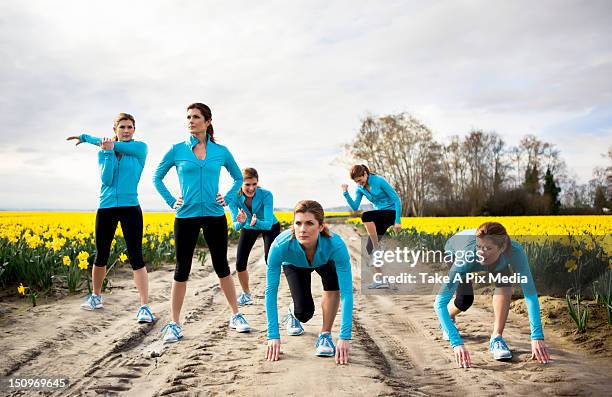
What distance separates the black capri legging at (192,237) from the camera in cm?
428

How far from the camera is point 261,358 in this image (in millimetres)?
3717

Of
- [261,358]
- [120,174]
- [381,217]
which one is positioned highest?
[120,174]

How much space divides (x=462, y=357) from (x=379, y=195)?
362cm

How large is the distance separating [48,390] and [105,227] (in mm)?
2083

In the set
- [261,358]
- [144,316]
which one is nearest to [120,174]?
[144,316]

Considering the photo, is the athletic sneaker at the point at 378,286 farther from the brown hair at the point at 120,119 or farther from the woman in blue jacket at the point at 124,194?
the brown hair at the point at 120,119

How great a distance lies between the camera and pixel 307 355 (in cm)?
379

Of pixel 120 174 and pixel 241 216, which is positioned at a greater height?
pixel 120 174

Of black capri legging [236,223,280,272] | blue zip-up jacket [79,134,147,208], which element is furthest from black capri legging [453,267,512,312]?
blue zip-up jacket [79,134,147,208]

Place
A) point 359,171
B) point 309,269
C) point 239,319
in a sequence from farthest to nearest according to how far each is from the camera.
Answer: point 359,171 < point 239,319 < point 309,269

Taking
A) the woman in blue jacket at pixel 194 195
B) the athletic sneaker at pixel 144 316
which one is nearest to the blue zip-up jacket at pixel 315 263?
the woman in blue jacket at pixel 194 195

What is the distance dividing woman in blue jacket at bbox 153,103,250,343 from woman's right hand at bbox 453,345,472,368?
1.90 metres

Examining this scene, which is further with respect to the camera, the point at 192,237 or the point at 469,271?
the point at 192,237

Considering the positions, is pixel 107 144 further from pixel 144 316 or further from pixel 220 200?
pixel 144 316
